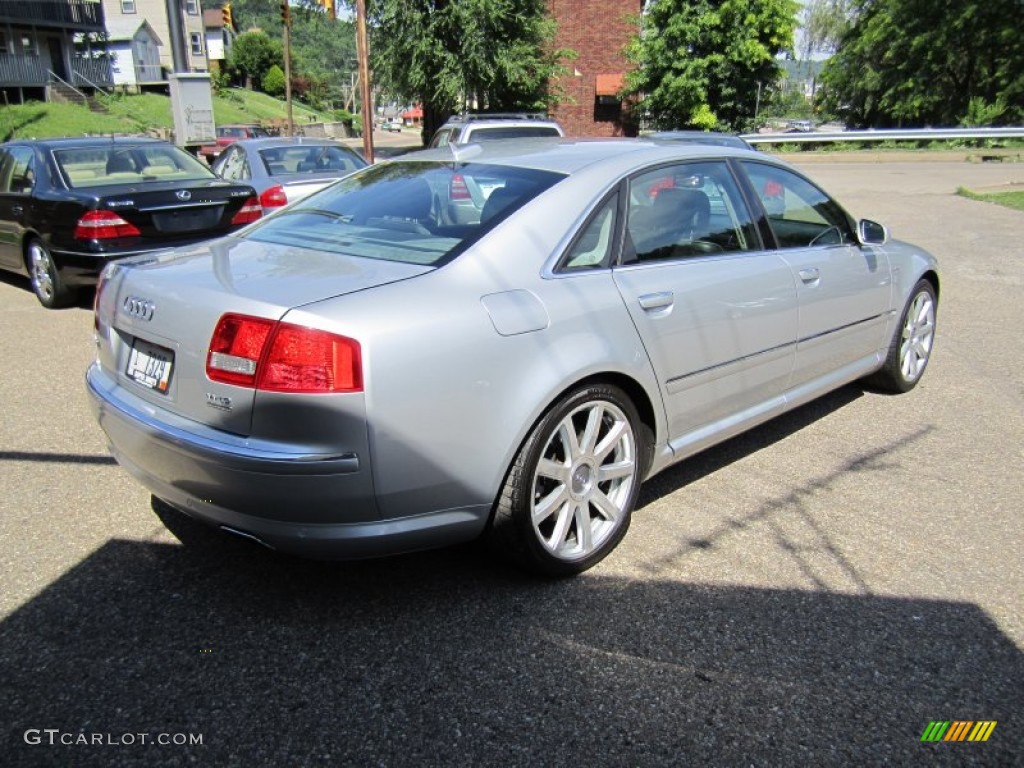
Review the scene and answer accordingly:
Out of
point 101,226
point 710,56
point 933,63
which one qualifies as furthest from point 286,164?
point 933,63

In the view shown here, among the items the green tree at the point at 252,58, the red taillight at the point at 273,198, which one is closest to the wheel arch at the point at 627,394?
the red taillight at the point at 273,198

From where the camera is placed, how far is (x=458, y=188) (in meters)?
3.57

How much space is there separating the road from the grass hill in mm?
32289

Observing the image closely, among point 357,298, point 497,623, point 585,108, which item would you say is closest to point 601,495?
point 497,623

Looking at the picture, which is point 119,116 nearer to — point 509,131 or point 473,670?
point 509,131

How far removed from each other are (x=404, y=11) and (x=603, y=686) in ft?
90.0

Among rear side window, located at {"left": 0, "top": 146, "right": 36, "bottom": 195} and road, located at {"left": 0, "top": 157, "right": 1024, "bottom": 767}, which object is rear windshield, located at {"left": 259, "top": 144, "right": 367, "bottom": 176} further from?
road, located at {"left": 0, "top": 157, "right": 1024, "bottom": 767}

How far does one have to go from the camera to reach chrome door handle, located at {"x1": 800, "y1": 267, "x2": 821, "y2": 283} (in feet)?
13.6

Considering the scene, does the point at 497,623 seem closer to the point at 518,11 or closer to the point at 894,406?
the point at 894,406

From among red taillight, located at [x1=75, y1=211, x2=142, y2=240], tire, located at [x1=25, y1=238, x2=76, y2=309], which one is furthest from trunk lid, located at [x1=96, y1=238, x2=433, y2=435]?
tire, located at [x1=25, y1=238, x2=76, y2=309]

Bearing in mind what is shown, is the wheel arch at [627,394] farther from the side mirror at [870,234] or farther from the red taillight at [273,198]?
the red taillight at [273,198]

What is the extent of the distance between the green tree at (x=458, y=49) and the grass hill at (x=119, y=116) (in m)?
13.0

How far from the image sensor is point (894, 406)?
530 cm

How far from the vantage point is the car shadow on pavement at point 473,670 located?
7.70ft
